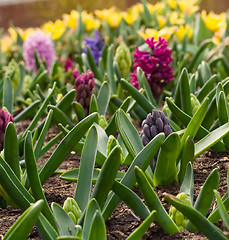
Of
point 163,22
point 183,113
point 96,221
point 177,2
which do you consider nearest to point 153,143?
point 96,221

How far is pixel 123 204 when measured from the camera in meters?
1.34

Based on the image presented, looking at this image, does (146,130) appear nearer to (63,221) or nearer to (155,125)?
(155,125)

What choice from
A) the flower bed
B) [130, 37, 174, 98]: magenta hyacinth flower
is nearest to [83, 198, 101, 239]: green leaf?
the flower bed

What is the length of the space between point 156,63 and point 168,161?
28.9 inches

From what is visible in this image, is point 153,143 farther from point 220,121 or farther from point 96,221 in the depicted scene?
point 220,121

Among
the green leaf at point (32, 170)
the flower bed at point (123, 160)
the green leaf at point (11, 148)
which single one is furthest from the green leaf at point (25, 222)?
the green leaf at point (11, 148)

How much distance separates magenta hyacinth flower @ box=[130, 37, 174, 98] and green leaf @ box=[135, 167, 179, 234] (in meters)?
0.90

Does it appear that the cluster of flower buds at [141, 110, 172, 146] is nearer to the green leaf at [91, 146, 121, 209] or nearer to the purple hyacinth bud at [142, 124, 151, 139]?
the purple hyacinth bud at [142, 124, 151, 139]

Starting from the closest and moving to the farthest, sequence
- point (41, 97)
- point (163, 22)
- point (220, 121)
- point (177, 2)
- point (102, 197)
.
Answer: point (102, 197) → point (220, 121) → point (41, 97) → point (163, 22) → point (177, 2)

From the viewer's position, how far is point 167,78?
6.53 feet

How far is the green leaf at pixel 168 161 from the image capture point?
125 centimetres

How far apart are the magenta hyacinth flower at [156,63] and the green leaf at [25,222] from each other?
110cm

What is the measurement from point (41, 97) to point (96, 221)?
1216 mm

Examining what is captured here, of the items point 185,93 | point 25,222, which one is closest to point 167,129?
point 185,93
